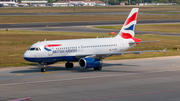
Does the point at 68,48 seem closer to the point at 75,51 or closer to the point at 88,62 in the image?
the point at 75,51

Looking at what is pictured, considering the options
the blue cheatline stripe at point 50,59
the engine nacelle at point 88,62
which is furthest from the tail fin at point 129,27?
the blue cheatline stripe at point 50,59

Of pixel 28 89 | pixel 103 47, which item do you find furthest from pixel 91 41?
pixel 28 89

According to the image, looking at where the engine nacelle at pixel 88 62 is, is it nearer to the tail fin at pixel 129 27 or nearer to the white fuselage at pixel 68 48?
the white fuselage at pixel 68 48

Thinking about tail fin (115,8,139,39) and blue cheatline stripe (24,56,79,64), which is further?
tail fin (115,8,139,39)

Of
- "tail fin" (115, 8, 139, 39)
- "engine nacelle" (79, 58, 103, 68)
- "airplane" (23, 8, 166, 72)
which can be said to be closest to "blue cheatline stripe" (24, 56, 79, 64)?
"airplane" (23, 8, 166, 72)

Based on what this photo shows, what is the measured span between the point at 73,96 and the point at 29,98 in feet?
12.7

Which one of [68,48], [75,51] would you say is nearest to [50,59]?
[68,48]

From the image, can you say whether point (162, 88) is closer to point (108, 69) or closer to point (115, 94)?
point (115, 94)

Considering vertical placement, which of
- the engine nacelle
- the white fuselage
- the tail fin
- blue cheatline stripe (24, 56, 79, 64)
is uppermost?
the tail fin

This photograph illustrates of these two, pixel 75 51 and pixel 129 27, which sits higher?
pixel 129 27

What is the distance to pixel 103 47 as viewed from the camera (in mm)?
45625

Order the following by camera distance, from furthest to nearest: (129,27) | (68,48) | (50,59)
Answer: (129,27)
(68,48)
(50,59)

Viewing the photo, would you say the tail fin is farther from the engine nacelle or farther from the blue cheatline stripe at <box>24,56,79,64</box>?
the blue cheatline stripe at <box>24,56,79,64</box>

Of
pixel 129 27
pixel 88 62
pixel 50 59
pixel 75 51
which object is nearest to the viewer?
pixel 88 62
